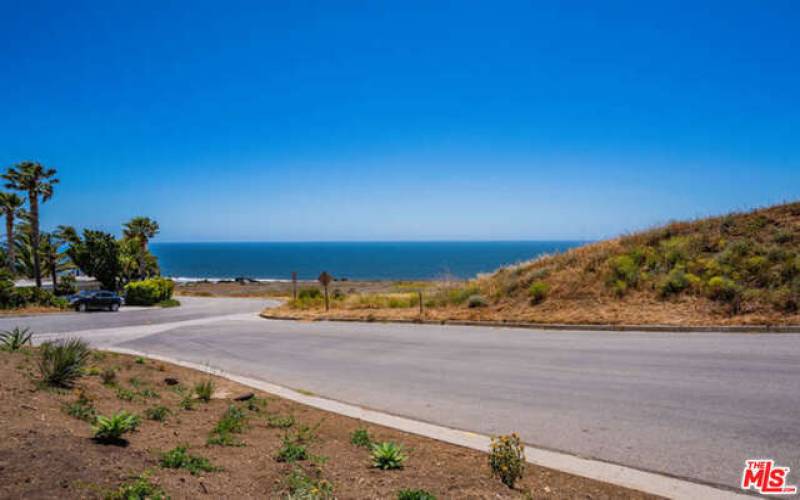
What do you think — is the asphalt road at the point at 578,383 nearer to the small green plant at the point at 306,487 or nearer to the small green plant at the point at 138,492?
the small green plant at the point at 306,487

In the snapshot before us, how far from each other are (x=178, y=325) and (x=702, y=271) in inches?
829

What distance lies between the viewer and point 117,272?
143ft

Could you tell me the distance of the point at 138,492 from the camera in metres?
3.63

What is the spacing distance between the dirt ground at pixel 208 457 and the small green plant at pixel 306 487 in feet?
0.25

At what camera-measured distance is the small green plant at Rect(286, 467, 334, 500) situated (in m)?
3.88

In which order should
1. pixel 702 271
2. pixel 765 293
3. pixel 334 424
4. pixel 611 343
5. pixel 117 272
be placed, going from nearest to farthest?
pixel 334 424
pixel 611 343
pixel 765 293
pixel 702 271
pixel 117 272

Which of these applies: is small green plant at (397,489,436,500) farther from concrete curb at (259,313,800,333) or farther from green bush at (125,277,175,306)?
green bush at (125,277,175,306)

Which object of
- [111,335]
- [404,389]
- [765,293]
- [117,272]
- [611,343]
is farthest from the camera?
[117,272]

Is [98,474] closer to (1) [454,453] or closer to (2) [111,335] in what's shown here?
(1) [454,453]

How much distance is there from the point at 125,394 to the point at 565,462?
6262 mm

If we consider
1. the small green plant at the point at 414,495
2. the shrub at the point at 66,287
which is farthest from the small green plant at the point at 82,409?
the shrub at the point at 66,287

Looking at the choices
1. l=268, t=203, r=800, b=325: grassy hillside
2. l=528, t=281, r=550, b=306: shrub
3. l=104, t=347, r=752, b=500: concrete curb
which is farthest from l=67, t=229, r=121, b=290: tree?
l=104, t=347, r=752, b=500: concrete curb

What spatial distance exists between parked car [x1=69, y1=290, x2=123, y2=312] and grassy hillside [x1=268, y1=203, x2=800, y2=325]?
18.5 meters

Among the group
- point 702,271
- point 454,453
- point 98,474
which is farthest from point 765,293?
point 98,474
